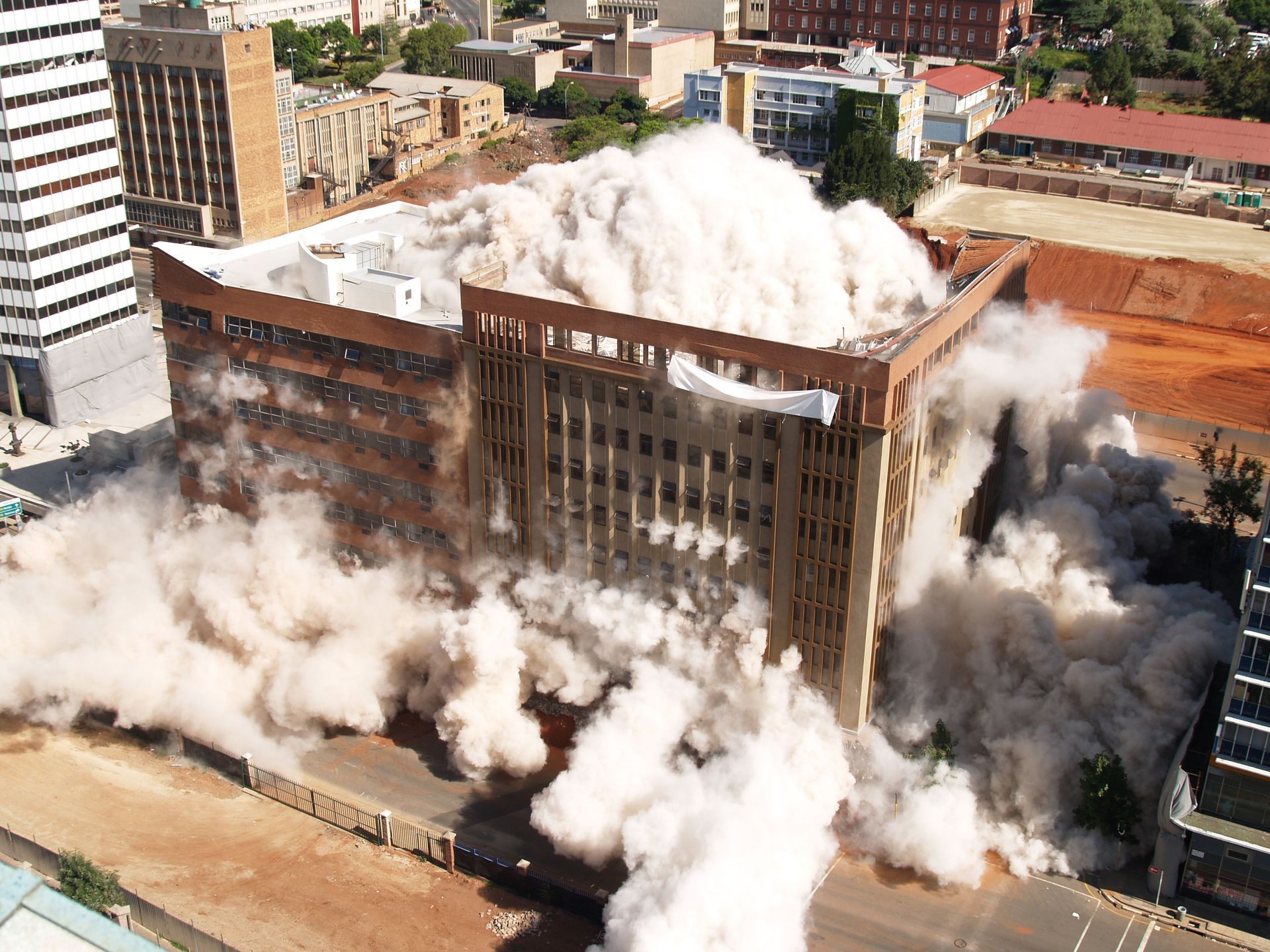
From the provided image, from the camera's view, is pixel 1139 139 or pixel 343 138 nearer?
pixel 1139 139

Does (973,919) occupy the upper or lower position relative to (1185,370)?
lower

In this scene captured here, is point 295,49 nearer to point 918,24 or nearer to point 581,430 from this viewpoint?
point 918,24

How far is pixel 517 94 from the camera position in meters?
170

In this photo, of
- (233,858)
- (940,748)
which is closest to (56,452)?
(233,858)

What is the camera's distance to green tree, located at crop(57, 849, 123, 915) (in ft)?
151

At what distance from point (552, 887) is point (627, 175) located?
30259mm

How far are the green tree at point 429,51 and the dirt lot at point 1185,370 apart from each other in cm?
10725

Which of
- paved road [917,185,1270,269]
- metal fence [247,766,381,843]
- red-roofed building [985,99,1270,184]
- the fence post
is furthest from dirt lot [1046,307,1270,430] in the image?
metal fence [247,766,381,843]

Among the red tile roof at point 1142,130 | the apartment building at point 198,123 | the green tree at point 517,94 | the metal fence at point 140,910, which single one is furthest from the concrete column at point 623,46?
the metal fence at point 140,910

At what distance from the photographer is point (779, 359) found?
156 feet

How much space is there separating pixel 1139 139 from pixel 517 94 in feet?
251

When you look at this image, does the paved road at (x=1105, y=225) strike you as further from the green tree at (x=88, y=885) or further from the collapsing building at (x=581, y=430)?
the green tree at (x=88, y=885)

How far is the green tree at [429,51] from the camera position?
181 m

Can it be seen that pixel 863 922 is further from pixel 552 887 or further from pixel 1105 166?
pixel 1105 166
